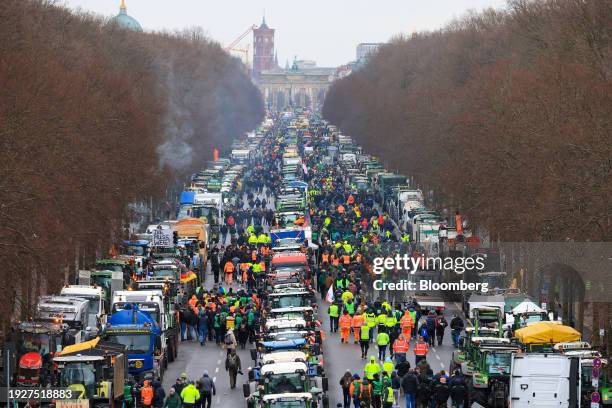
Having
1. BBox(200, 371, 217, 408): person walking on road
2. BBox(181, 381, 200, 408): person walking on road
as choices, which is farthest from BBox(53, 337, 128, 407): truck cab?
BBox(200, 371, 217, 408): person walking on road

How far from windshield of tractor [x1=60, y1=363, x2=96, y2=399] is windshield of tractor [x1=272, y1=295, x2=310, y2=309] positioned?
41.5 ft

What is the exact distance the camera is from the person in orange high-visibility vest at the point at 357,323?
45.8 metres

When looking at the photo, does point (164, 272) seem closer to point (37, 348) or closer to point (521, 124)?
point (37, 348)

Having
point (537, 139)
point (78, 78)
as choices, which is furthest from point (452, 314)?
point (78, 78)

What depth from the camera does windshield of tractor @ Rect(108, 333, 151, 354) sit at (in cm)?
3912

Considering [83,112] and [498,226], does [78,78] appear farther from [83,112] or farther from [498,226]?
[498,226]

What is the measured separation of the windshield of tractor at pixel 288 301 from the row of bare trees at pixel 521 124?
7.77 meters

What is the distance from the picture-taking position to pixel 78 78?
70.8 metres

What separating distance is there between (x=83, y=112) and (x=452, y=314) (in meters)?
19.3

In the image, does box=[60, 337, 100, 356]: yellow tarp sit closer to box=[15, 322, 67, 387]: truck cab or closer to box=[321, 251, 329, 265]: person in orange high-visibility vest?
box=[15, 322, 67, 387]: truck cab

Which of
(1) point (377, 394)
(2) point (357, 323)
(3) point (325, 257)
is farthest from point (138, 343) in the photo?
(3) point (325, 257)

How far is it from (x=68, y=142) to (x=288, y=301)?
48.1 feet

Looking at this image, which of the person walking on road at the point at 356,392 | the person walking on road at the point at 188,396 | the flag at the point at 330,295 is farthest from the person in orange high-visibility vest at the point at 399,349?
the flag at the point at 330,295

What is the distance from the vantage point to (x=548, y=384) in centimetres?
3294
